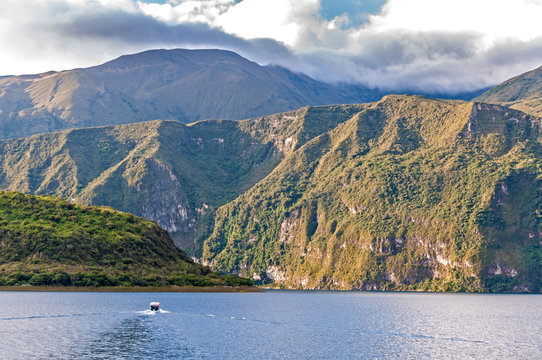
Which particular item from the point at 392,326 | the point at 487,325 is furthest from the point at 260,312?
the point at 487,325

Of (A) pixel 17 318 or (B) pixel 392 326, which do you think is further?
(B) pixel 392 326

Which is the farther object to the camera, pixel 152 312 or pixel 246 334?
pixel 152 312

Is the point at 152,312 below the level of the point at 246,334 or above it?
above

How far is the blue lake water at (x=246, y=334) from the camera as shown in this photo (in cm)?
10525

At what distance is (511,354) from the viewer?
362ft

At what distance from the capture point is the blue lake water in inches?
4144

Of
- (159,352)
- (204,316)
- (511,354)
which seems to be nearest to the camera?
(159,352)

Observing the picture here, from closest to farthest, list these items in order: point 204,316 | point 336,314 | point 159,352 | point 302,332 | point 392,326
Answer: point 159,352, point 302,332, point 392,326, point 204,316, point 336,314

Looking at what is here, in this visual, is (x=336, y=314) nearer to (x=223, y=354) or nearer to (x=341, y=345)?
(x=341, y=345)

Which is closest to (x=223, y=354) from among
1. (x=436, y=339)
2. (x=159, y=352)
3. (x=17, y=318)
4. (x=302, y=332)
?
(x=159, y=352)

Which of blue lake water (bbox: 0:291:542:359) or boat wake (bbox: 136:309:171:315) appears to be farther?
boat wake (bbox: 136:309:171:315)

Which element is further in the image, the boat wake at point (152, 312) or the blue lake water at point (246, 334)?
the boat wake at point (152, 312)

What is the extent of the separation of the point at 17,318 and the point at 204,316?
1772 inches

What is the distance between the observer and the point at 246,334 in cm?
12900
